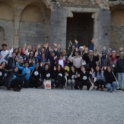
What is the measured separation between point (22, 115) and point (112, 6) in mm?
12182

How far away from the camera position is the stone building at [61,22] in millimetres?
16484

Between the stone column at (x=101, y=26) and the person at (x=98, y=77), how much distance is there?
15.6 ft

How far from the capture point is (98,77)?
1213cm

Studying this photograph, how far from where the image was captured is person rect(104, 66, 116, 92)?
38.3 feet

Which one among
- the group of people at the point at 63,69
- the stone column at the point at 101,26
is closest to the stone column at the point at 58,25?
the stone column at the point at 101,26

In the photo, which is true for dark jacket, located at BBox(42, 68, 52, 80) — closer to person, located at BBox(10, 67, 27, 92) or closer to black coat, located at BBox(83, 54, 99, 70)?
person, located at BBox(10, 67, 27, 92)

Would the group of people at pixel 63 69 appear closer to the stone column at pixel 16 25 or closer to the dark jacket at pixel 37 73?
the dark jacket at pixel 37 73

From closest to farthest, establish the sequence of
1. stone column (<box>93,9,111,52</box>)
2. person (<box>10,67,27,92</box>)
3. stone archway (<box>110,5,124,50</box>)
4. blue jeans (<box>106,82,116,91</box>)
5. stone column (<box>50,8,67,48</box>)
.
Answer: person (<box>10,67,27,92</box>)
blue jeans (<box>106,82,116,91</box>)
stone column (<box>50,8,67,48</box>)
stone column (<box>93,9,111,52</box>)
stone archway (<box>110,5,124,50</box>)

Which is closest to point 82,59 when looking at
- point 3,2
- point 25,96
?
point 25,96

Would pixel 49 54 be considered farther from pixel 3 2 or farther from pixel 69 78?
pixel 3 2

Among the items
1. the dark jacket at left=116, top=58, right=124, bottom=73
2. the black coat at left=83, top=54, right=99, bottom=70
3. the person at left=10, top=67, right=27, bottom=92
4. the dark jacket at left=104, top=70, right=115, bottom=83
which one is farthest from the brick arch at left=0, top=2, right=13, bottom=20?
the dark jacket at left=104, top=70, right=115, bottom=83

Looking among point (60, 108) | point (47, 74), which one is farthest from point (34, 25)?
point (60, 108)

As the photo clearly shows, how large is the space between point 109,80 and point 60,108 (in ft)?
14.4

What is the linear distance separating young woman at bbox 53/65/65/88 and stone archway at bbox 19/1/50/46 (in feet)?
20.3
